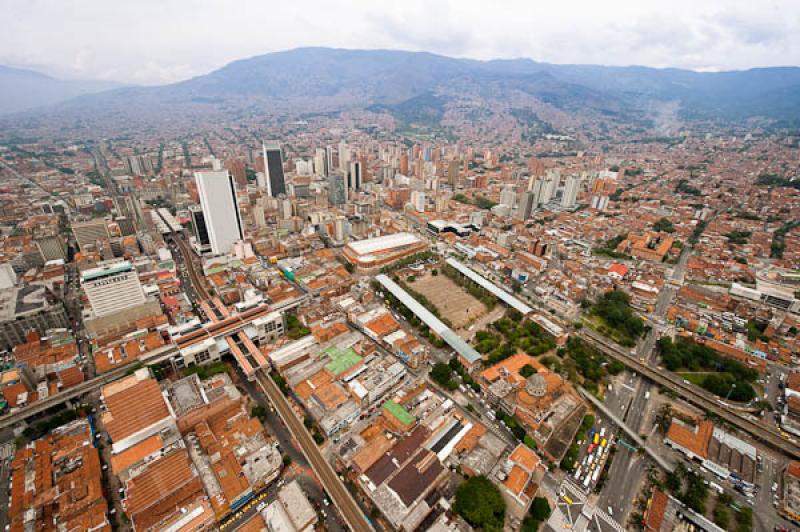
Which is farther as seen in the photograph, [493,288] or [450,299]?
[493,288]

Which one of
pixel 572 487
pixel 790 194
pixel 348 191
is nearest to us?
pixel 572 487

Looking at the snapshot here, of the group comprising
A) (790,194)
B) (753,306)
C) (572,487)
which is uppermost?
(790,194)

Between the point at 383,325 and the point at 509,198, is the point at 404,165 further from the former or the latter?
the point at 383,325

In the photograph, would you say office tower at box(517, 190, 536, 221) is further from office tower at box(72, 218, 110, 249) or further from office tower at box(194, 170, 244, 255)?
office tower at box(72, 218, 110, 249)

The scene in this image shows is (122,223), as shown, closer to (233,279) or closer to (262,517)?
(233,279)

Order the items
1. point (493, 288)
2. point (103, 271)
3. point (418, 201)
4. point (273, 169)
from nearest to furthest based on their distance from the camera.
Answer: point (103, 271)
point (493, 288)
point (273, 169)
point (418, 201)

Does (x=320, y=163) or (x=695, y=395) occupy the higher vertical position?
(x=320, y=163)

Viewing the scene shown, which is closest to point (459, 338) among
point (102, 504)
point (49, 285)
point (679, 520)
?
point (679, 520)

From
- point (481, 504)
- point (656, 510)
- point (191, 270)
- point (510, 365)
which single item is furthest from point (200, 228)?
point (656, 510)
